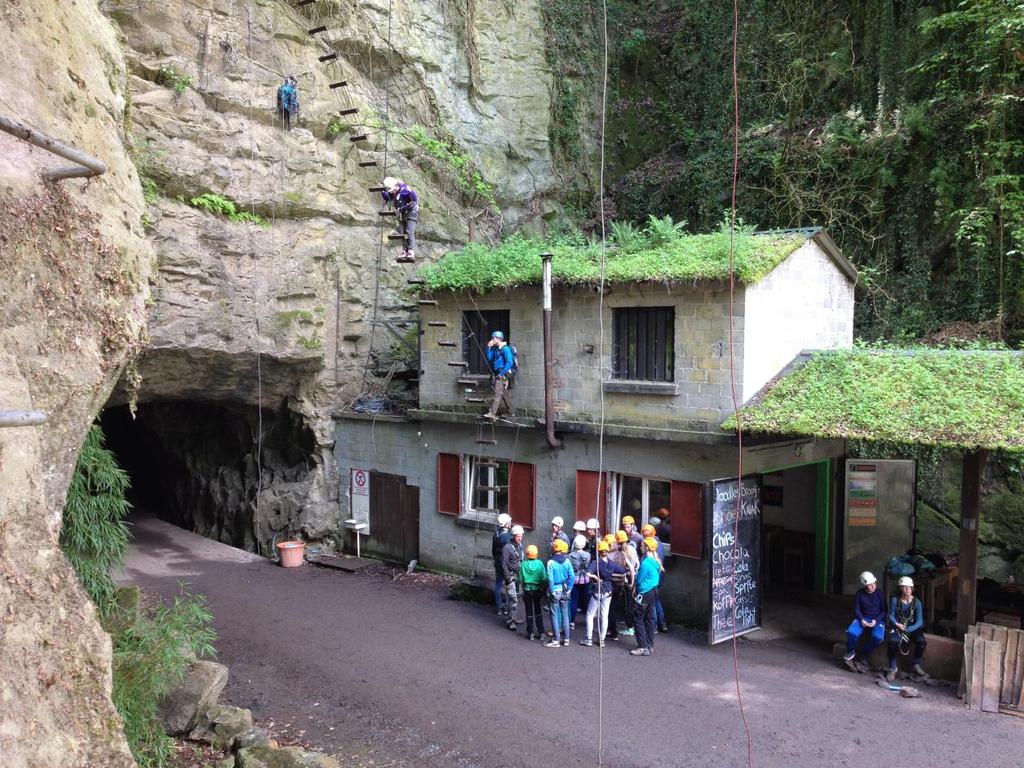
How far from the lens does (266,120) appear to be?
18000 mm

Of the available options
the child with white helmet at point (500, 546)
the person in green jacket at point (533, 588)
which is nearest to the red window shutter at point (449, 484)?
the child with white helmet at point (500, 546)

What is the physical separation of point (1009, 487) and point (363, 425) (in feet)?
47.2

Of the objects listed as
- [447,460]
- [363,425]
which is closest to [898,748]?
[447,460]

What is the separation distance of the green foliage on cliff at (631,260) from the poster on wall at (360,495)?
525cm

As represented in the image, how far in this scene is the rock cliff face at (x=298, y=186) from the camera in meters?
16.5

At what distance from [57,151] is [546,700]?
874 cm

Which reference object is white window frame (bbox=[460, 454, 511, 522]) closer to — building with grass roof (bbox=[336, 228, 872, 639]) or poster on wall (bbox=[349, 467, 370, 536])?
building with grass roof (bbox=[336, 228, 872, 639])

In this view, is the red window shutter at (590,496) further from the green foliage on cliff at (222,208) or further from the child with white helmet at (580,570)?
the green foliage on cliff at (222,208)

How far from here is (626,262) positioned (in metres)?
14.4

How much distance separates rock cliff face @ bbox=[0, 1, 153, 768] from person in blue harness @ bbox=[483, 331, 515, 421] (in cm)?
835

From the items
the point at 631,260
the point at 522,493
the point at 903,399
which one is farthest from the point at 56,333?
the point at 522,493

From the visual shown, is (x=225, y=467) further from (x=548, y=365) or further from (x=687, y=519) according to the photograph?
(x=687, y=519)

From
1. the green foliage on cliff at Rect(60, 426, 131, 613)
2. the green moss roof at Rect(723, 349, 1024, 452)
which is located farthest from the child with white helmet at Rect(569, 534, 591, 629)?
the green foliage on cliff at Rect(60, 426, 131, 613)

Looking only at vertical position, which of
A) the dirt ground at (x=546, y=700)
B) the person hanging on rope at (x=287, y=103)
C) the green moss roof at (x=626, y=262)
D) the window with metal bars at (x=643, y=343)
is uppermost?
the person hanging on rope at (x=287, y=103)
